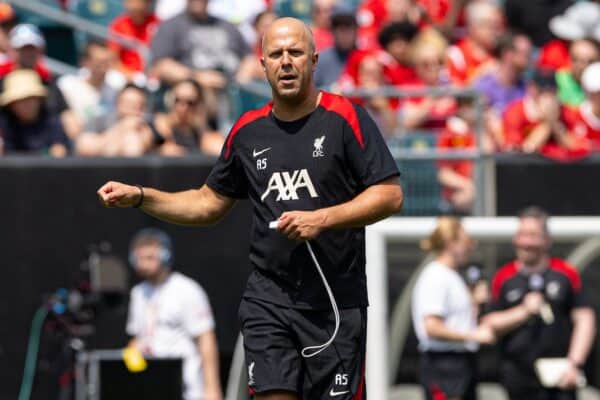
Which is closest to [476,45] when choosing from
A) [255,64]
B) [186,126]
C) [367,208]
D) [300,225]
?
[255,64]

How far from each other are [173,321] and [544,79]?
159 inches

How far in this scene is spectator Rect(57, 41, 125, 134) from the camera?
11773 mm

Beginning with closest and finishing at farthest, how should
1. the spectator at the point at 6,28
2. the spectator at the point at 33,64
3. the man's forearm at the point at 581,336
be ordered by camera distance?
the man's forearm at the point at 581,336
the spectator at the point at 33,64
the spectator at the point at 6,28

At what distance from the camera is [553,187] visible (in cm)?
1141

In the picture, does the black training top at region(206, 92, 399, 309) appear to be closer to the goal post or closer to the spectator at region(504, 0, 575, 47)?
the goal post

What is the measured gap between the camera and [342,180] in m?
5.88

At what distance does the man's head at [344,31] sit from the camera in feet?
40.1

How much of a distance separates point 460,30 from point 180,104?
395 centimetres

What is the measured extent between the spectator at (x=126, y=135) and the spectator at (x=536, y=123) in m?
2.87

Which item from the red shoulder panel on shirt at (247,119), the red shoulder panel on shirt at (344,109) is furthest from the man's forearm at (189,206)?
the red shoulder panel on shirt at (344,109)

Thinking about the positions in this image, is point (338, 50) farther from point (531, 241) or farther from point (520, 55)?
point (531, 241)

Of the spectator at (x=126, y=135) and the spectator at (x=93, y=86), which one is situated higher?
the spectator at (x=93, y=86)

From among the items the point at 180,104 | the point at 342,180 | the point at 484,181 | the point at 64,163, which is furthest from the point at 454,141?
the point at 342,180

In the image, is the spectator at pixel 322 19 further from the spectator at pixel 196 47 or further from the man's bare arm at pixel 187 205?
the man's bare arm at pixel 187 205
